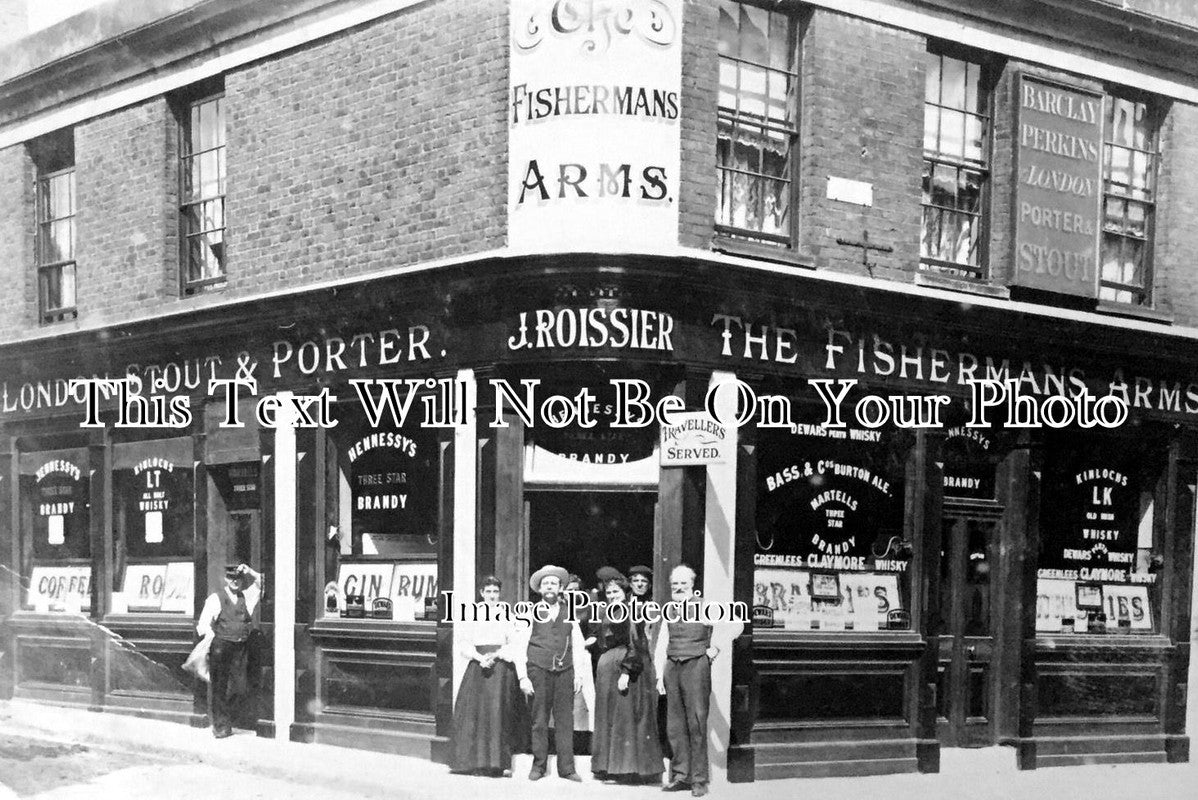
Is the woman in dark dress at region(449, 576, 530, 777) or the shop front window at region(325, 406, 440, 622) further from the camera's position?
the shop front window at region(325, 406, 440, 622)

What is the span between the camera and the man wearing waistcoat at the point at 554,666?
9500mm

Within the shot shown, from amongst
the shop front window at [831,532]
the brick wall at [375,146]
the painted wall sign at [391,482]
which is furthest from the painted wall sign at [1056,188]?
the painted wall sign at [391,482]

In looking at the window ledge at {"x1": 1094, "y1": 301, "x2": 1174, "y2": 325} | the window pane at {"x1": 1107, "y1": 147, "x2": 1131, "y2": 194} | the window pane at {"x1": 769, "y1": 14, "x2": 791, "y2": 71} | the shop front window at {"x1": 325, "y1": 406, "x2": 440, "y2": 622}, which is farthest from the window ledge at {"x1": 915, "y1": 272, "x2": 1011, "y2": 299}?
the shop front window at {"x1": 325, "y1": 406, "x2": 440, "y2": 622}

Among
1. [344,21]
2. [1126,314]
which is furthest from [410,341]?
[1126,314]

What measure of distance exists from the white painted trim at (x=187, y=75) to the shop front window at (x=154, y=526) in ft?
9.15

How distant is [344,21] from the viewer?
404 inches

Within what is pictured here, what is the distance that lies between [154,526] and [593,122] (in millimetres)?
5421

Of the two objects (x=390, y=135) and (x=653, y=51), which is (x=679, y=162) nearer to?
(x=653, y=51)

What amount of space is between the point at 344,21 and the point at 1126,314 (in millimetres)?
6918

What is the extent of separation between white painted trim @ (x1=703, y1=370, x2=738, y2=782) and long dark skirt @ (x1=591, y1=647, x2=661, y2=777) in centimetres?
63

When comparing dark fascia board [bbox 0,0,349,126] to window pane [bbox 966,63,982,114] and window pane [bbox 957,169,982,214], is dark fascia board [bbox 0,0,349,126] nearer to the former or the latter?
window pane [bbox 966,63,982,114]

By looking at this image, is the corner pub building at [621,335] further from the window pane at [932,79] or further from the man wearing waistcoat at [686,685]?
the man wearing waistcoat at [686,685]

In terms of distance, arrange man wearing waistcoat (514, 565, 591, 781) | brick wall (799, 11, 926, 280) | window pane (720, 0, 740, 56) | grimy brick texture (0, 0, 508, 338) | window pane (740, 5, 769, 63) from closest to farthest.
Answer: man wearing waistcoat (514, 565, 591, 781)
grimy brick texture (0, 0, 508, 338)
window pane (720, 0, 740, 56)
window pane (740, 5, 769, 63)
brick wall (799, 11, 926, 280)

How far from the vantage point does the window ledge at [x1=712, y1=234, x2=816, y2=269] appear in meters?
10.1
